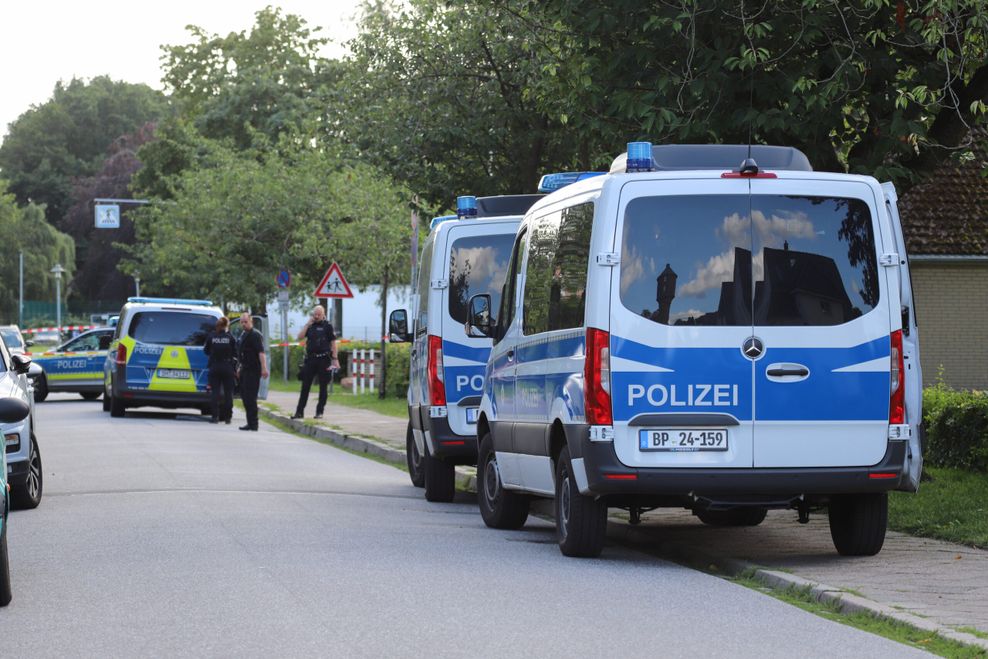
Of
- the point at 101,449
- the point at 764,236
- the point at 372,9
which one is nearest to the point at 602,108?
the point at 764,236

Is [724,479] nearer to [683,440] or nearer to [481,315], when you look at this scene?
[683,440]

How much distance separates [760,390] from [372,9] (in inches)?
720

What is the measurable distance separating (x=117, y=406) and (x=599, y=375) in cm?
2021

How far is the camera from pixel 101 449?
66.1 feet

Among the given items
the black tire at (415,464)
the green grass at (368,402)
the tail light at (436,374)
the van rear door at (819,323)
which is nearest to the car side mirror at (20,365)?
the tail light at (436,374)

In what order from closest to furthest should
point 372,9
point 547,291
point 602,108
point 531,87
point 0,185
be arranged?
point 547,291
point 602,108
point 531,87
point 372,9
point 0,185

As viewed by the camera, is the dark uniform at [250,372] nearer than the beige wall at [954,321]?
Yes

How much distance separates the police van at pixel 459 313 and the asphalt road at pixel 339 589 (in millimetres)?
683

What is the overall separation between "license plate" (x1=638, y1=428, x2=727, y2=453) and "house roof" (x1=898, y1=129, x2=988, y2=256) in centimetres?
1973

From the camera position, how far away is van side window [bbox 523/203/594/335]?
10062 mm

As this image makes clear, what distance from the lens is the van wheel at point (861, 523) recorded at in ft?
33.5

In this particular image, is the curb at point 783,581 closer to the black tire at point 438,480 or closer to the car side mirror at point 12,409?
the black tire at point 438,480

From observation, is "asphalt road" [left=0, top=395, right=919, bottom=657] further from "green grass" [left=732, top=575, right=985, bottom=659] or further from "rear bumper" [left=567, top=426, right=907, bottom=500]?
"rear bumper" [left=567, top=426, right=907, bottom=500]

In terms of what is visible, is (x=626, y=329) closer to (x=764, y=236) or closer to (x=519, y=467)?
(x=764, y=236)
